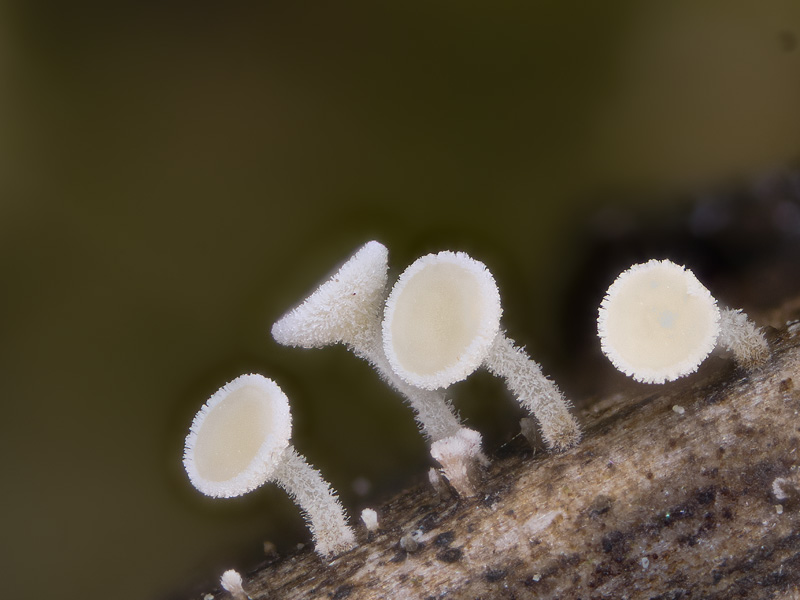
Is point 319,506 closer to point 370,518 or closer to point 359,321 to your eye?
point 370,518

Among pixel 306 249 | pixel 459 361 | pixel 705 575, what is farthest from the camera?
pixel 306 249

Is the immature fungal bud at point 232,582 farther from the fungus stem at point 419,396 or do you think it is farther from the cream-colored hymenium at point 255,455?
the fungus stem at point 419,396

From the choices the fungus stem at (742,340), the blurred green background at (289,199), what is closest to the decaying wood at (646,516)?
the fungus stem at (742,340)

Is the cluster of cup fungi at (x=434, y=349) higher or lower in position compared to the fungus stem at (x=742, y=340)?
higher

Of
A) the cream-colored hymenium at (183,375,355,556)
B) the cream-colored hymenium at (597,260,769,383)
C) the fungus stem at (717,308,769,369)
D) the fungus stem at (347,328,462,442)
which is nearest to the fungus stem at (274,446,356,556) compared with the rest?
the cream-colored hymenium at (183,375,355,556)

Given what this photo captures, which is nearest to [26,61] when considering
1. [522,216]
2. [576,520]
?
[522,216]

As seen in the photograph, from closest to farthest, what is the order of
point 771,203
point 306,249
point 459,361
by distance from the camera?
point 459,361 → point 771,203 → point 306,249

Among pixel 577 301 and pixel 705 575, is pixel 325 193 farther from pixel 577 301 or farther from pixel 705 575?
pixel 705 575
